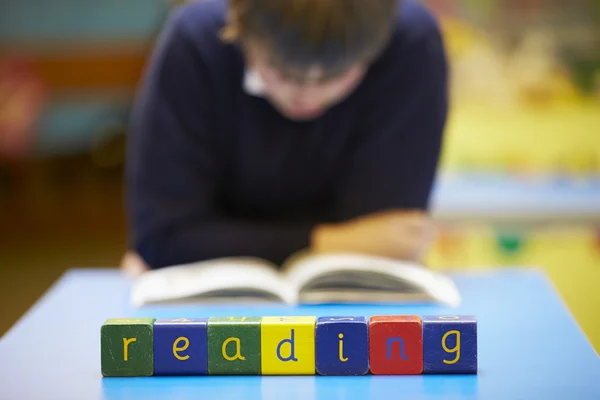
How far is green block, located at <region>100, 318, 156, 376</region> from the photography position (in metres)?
0.91

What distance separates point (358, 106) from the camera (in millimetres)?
1302

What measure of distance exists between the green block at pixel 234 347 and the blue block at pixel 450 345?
195mm

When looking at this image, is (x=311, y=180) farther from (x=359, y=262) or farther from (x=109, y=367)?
(x=109, y=367)

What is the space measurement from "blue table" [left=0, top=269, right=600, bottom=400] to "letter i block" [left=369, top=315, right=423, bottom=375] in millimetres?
13

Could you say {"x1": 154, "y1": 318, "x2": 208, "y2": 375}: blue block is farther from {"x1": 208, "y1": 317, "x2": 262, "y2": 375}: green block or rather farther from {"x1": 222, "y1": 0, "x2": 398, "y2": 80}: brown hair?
{"x1": 222, "y1": 0, "x2": 398, "y2": 80}: brown hair

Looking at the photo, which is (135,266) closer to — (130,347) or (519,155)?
(130,347)

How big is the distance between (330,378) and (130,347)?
23cm

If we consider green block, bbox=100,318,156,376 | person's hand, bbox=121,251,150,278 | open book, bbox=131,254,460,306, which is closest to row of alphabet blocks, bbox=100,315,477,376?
green block, bbox=100,318,156,376

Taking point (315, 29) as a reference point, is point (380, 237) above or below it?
below

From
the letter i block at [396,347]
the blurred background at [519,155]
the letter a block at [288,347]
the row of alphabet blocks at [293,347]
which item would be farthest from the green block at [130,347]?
the blurred background at [519,155]

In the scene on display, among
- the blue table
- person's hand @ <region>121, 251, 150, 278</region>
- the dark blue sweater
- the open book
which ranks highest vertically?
the dark blue sweater

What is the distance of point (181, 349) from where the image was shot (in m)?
0.91

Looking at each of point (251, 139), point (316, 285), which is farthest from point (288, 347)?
point (251, 139)

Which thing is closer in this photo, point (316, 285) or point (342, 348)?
point (342, 348)
